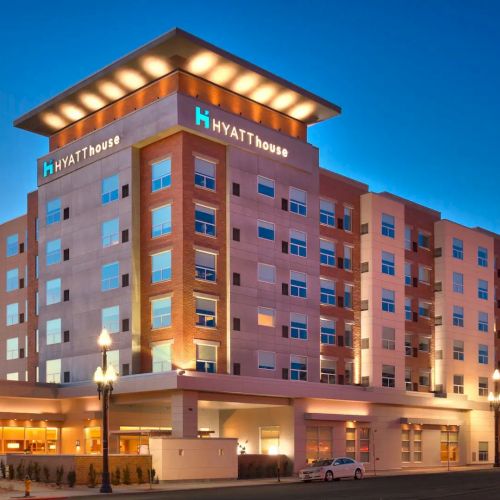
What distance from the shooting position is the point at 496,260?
88.9 m

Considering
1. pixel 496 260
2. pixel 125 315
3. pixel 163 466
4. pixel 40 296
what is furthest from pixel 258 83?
pixel 496 260

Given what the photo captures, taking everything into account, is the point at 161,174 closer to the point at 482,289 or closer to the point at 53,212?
the point at 53,212

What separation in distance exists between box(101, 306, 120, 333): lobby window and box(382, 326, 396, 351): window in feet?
75.9

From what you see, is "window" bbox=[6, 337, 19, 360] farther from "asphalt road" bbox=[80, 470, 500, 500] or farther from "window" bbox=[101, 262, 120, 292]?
"asphalt road" bbox=[80, 470, 500, 500]

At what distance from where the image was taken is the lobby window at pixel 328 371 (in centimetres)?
6744

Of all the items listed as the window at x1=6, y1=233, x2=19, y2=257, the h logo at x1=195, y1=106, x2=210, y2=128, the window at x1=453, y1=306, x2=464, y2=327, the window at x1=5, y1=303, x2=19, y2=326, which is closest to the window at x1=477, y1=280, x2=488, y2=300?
the window at x1=453, y1=306, x2=464, y2=327

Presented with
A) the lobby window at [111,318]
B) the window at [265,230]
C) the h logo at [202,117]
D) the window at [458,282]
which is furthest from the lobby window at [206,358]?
the window at [458,282]

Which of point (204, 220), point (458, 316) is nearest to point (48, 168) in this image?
point (204, 220)

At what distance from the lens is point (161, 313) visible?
59031 mm

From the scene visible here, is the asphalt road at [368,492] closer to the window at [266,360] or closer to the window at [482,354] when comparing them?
the window at [266,360]

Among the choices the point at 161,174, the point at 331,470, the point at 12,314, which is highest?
the point at 161,174

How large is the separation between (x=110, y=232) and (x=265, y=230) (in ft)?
37.1

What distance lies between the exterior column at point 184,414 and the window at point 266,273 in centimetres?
1160

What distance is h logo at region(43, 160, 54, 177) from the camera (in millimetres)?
69375
